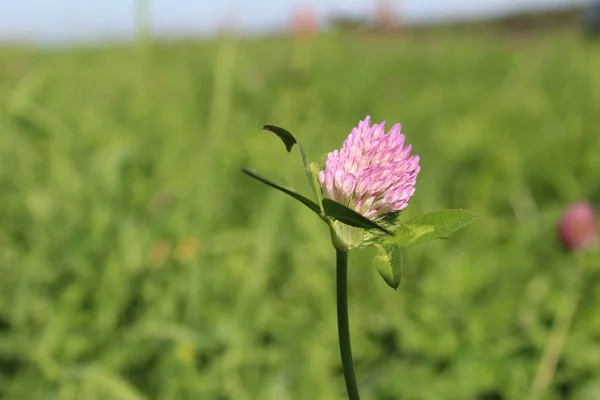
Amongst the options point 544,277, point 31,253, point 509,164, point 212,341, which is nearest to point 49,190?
point 31,253

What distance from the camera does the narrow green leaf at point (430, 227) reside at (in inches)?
16.7

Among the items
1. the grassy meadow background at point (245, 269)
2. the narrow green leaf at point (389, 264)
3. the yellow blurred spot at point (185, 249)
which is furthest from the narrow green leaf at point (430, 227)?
the yellow blurred spot at point (185, 249)

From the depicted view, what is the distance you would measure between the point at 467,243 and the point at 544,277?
262 millimetres

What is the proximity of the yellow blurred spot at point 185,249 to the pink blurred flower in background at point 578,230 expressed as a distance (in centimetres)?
69

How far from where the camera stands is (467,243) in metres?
1.79

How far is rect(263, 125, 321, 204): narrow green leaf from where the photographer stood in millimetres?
403

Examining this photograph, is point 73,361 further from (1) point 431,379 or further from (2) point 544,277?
(2) point 544,277

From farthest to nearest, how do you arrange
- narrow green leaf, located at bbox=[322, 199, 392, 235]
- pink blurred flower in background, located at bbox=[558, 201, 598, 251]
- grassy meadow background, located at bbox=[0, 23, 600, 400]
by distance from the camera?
1. pink blurred flower in background, located at bbox=[558, 201, 598, 251]
2. grassy meadow background, located at bbox=[0, 23, 600, 400]
3. narrow green leaf, located at bbox=[322, 199, 392, 235]

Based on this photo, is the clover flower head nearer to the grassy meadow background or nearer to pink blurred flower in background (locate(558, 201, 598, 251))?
the grassy meadow background

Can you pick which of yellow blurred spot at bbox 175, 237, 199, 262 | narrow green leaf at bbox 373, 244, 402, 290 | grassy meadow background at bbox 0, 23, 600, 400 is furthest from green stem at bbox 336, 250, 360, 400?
yellow blurred spot at bbox 175, 237, 199, 262

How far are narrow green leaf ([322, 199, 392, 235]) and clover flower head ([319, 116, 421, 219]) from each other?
38 mm

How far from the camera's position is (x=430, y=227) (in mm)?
Answer: 434

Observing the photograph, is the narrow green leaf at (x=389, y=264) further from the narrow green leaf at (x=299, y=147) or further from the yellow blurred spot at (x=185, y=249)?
the yellow blurred spot at (x=185, y=249)

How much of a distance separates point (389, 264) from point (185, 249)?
104cm
